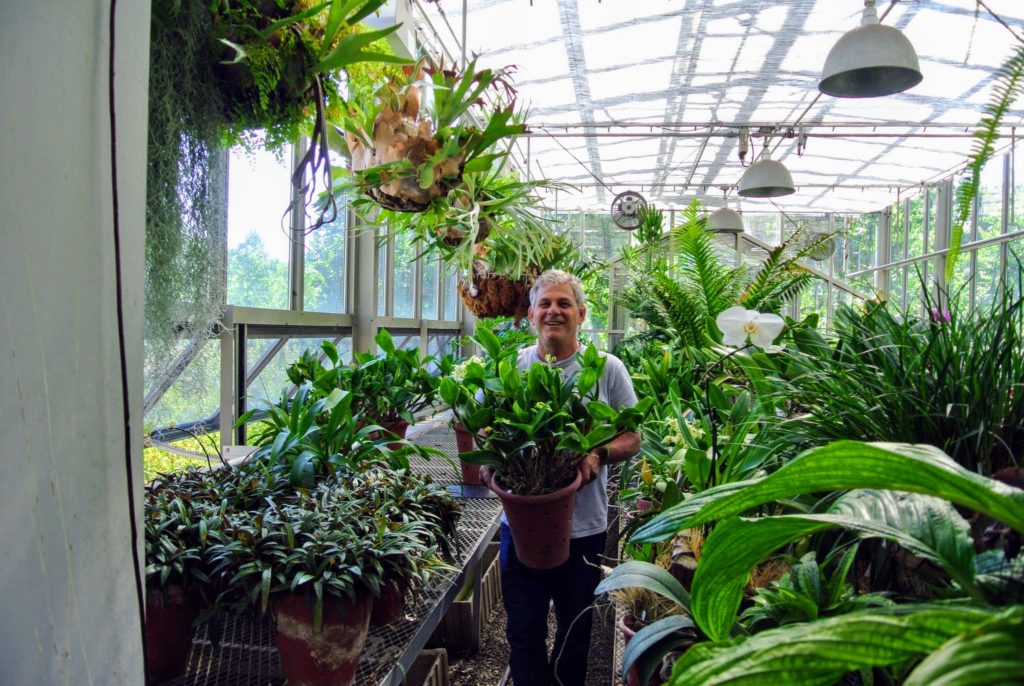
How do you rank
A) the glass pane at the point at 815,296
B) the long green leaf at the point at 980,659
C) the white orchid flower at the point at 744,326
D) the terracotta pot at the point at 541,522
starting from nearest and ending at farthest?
1. the long green leaf at the point at 980,659
2. the white orchid flower at the point at 744,326
3. the terracotta pot at the point at 541,522
4. the glass pane at the point at 815,296

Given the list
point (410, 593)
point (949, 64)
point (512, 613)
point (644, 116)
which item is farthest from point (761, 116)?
point (410, 593)

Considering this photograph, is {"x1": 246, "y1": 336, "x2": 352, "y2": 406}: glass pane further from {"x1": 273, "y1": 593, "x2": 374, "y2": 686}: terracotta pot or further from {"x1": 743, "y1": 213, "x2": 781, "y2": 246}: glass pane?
{"x1": 743, "y1": 213, "x2": 781, "y2": 246}: glass pane

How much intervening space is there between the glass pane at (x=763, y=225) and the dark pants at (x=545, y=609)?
37.5ft

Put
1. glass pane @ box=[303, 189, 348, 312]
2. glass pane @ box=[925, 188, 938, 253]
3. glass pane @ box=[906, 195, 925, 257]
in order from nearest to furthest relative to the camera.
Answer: glass pane @ box=[303, 189, 348, 312] → glass pane @ box=[925, 188, 938, 253] → glass pane @ box=[906, 195, 925, 257]

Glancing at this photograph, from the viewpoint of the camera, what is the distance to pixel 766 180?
15.2 ft

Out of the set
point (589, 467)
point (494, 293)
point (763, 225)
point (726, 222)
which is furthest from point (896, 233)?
point (589, 467)

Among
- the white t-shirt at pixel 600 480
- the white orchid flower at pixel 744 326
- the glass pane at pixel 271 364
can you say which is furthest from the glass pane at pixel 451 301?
the white orchid flower at pixel 744 326

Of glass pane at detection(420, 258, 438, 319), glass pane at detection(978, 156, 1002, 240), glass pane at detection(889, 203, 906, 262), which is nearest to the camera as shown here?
glass pane at detection(420, 258, 438, 319)

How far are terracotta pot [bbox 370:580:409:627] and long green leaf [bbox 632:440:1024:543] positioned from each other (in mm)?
713

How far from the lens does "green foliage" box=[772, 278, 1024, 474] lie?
3.11 feet

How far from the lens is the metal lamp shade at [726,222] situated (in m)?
6.23

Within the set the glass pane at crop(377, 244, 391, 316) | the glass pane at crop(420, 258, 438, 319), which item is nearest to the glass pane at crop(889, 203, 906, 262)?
the glass pane at crop(420, 258, 438, 319)

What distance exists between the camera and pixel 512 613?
6.24 feet

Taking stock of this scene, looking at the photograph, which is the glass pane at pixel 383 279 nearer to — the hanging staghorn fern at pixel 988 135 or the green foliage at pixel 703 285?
the green foliage at pixel 703 285
